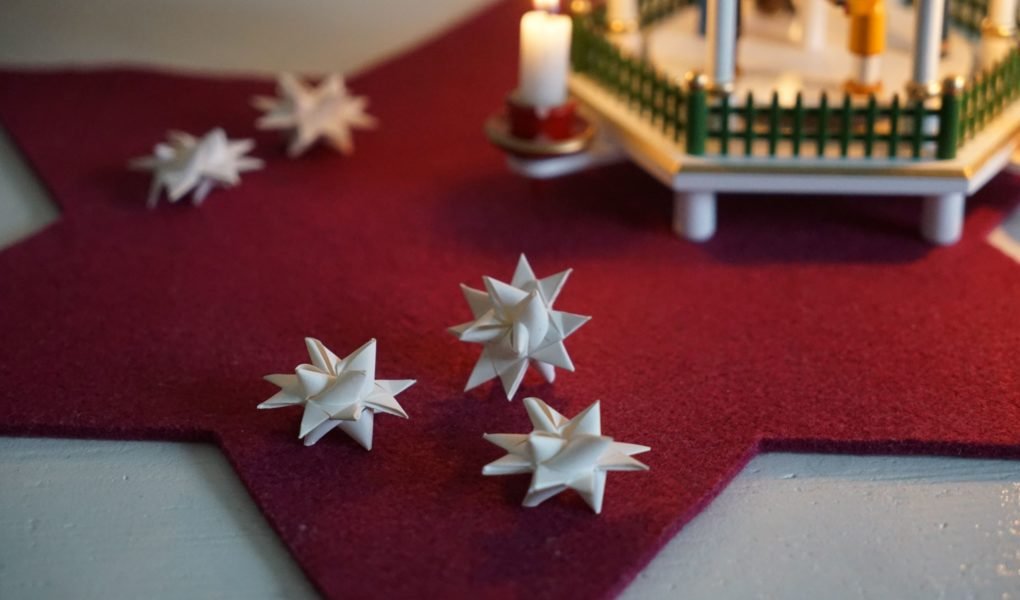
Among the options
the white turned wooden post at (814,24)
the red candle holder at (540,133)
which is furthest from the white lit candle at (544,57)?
the white turned wooden post at (814,24)

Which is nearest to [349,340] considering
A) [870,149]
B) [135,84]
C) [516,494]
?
[516,494]

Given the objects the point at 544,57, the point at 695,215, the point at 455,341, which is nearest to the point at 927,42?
the point at 695,215

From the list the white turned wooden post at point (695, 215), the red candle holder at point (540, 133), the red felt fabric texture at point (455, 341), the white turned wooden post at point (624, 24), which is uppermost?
the white turned wooden post at point (624, 24)

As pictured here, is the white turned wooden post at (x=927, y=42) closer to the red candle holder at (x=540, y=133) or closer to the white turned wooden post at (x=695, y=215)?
the white turned wooden post at (x=695, y=215)

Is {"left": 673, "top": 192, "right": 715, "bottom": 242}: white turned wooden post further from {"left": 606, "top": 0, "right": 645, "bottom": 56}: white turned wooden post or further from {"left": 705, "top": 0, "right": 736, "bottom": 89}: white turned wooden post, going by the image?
{"left": 606, "top": 0, "right": 645, "bottom": 56}: white turned wooden post

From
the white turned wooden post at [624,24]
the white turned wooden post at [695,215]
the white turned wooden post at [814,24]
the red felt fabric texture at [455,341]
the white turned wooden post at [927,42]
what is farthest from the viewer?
the white turned wooden post at [624,24]

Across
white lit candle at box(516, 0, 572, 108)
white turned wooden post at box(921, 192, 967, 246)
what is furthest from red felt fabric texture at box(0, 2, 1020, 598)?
white lit candle at box(516, 0, 572, 108)

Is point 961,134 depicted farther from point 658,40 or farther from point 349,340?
point 349,340
